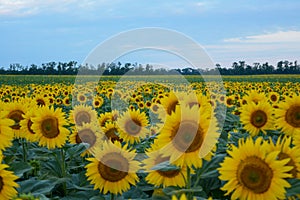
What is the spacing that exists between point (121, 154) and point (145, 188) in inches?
12.4

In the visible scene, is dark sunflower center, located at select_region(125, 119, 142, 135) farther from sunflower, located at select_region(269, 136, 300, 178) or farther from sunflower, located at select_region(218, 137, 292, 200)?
sunflower, located at select_region(218, 137, 292, 200)

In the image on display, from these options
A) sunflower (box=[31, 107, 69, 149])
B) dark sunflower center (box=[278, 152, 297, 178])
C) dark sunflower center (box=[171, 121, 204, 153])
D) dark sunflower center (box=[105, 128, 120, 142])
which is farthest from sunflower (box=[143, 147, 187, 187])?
dark sunflower center (box=[105, 128, 120, 142])

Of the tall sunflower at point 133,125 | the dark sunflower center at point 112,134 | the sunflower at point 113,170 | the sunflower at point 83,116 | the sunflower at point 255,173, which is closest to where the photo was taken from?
the sunflower at point 255,173

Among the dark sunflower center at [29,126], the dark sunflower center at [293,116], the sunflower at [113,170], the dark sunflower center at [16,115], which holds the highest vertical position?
the dark sunflower center at [293,116]

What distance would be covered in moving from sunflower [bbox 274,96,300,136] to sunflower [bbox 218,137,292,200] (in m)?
1.76

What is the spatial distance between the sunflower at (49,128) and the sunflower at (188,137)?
1.67 meters

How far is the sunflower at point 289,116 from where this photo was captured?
3961mm

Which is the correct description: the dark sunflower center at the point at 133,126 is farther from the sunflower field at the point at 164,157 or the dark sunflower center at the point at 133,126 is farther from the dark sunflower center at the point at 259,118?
the dark sunflower center at the point at 259,118

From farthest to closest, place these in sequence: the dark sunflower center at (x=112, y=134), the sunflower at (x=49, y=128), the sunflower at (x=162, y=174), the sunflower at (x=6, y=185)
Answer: the dark sunflower center at (x=112, y=134) < the sunflower at (x=49, y=128) < the sunflower at (x=162, y=174) < the sunflower at (x=6, y=185)

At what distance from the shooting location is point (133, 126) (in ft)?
16.5

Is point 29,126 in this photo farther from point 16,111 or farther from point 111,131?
point 111,131

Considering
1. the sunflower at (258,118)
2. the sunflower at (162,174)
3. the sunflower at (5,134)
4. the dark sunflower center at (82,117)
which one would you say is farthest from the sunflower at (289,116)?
the sunflower at (5,134)

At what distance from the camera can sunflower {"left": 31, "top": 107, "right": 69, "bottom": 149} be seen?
4.17 meters

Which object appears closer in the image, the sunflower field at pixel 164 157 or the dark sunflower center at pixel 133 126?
the sunflower field at pixel 164 157
